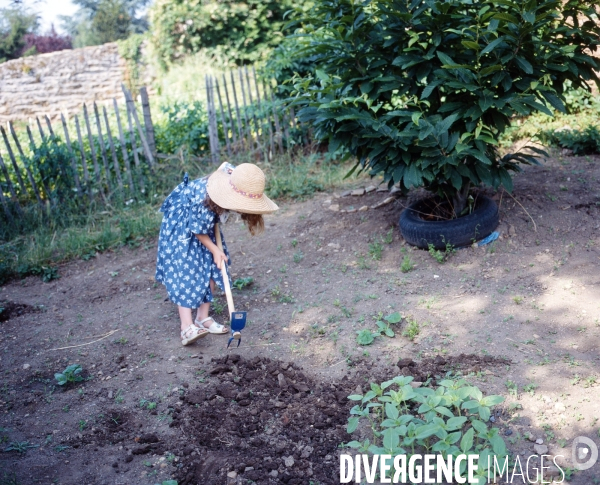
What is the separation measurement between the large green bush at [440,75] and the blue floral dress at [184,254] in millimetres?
1439

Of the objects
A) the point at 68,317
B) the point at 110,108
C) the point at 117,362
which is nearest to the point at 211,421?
the point at 117,362

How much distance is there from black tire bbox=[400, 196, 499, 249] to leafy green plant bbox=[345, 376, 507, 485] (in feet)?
6.72

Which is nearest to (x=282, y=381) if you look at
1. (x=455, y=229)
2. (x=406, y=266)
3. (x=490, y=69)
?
(x=406, y=266)

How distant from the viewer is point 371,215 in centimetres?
591

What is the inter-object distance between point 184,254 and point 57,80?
13.6 meters

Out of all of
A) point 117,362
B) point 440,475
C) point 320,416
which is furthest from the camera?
point 117,362

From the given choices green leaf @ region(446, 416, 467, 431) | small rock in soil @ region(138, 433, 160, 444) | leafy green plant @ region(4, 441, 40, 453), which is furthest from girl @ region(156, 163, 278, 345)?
green leaf @ region(446, 416, 467, 431)

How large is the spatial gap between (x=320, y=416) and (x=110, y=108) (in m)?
13.1

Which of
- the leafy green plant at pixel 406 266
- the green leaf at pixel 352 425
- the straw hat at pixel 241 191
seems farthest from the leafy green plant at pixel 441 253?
the green leaf at pixel 352 425

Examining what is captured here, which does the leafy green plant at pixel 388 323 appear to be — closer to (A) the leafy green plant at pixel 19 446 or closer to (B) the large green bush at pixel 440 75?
(B) the large green bush at pixel 440 75

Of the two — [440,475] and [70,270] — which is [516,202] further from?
[70,270]

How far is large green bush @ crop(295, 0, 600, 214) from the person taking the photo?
4.41 m

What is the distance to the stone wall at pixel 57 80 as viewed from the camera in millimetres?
15367

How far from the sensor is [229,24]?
524 inches
